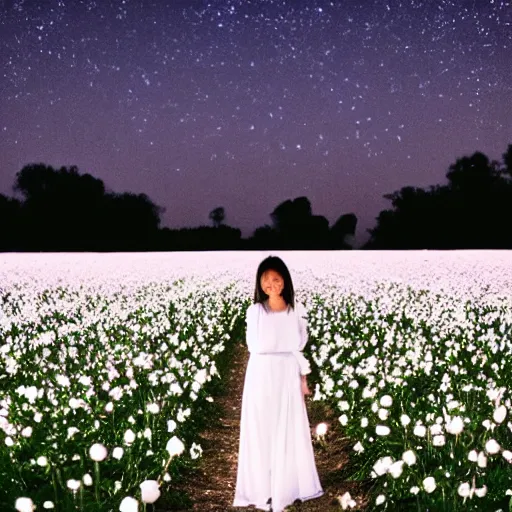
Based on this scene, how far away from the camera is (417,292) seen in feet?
53.8

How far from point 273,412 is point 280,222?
6271 centimetres

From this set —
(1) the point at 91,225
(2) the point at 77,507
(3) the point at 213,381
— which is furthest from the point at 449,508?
(1) the point at 91,225

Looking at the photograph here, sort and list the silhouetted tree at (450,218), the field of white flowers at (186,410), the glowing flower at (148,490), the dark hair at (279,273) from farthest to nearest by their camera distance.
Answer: the silhouetted tree at (450,218)
the dark hair at (279,273)
the field of white flowers at (186,410)
the glowing flower at (148,490)

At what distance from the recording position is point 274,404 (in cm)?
520

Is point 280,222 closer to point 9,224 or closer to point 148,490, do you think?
point 9,224

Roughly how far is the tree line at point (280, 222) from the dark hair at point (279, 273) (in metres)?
54.3

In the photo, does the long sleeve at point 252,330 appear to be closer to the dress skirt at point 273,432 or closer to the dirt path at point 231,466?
the dress skirt at point 273,432

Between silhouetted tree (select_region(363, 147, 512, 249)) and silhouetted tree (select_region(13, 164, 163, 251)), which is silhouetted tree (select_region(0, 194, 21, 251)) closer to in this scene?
silhouetted tree (select_region(13, 164, 163, 251))

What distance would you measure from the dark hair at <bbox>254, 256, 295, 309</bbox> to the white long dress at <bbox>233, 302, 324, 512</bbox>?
0.07m

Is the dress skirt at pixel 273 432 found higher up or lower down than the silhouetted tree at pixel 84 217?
lower down

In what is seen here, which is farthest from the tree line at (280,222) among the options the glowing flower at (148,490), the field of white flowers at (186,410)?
the glowing flower at (148,490)

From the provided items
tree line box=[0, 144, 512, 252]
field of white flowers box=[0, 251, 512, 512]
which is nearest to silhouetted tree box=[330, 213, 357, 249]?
tree line box=[0, 144, 512, 252]

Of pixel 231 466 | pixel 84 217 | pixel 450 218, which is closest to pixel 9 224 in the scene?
pixel 84 217

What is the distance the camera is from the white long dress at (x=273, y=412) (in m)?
5.18
